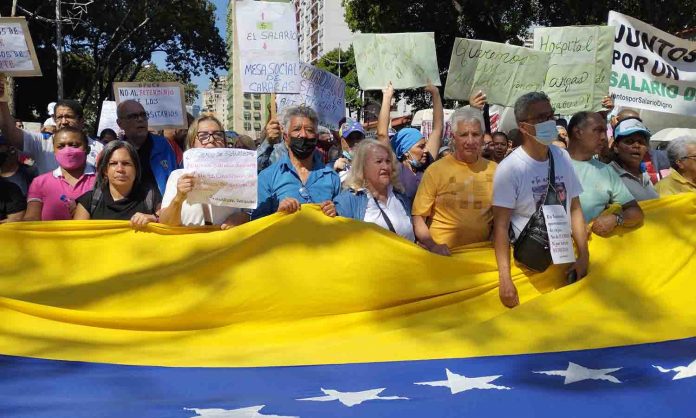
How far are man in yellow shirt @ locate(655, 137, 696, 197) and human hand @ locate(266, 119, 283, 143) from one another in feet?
9.58

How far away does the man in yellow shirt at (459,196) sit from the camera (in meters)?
4.80

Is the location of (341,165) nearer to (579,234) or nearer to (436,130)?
(436,130)

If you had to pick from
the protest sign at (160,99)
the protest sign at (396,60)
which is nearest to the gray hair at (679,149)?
the protest sign at (396,60)

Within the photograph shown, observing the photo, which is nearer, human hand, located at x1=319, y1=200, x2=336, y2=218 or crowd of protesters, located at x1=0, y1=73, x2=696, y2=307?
crowd of protesters, located at x1=0, y1=73, x2=696, y2=307

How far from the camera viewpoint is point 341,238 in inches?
184

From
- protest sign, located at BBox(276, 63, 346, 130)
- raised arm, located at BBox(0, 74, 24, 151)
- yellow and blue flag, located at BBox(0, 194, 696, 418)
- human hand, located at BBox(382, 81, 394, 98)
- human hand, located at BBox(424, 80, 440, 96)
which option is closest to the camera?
yellow and blue flag, located at BBox(0, 194, 696, 418)

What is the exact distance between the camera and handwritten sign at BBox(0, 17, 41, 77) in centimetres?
693

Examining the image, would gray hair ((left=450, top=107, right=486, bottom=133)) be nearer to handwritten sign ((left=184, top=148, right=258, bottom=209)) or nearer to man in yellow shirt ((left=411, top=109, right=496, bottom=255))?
man in yellow shirt ((left=411, top=109, right=496, bottom=255))

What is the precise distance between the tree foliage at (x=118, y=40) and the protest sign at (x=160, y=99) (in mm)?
21350

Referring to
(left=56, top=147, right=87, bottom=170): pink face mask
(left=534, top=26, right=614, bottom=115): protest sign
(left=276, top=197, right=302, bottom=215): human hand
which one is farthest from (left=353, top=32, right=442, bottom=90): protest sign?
(left=56, top=147, right=87, bottom=170): pink face mask

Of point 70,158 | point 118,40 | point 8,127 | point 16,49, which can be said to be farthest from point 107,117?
point 118,40

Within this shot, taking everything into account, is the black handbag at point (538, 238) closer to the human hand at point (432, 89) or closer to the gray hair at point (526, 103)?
the gray hair at point (526, 103)

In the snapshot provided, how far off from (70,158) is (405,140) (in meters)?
2.57

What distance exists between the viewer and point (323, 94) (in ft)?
25.8
